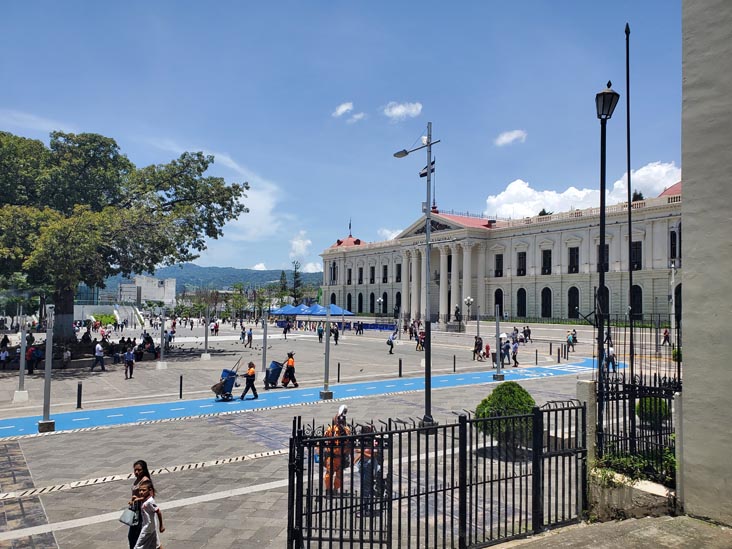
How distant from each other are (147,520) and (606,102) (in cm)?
873

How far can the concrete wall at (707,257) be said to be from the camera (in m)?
5.40

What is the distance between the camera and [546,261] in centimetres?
6519

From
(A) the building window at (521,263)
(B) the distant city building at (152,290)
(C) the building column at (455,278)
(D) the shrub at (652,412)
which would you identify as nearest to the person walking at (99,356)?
(D) the shrub at (652,412)

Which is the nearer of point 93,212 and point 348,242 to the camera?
point 93,212

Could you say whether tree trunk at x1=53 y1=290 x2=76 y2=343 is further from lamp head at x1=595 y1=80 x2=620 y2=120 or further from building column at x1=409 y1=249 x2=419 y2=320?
building column at x1=409 y1=249 x2=419 y2=320

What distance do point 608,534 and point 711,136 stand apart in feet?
13.7

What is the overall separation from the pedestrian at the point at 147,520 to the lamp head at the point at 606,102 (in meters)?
8.50

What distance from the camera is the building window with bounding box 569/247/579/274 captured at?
61822 mm

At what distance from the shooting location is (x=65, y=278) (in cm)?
2558

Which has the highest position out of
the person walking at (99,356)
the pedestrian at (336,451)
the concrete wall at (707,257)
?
the concrete wall at (707,257)

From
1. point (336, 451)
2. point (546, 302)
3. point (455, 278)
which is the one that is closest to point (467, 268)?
point (455, 278)

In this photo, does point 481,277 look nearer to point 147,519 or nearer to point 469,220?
point 469,220

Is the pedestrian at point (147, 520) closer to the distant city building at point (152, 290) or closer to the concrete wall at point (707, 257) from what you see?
the concrete wall at point (707, 257)

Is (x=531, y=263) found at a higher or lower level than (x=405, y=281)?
higher
